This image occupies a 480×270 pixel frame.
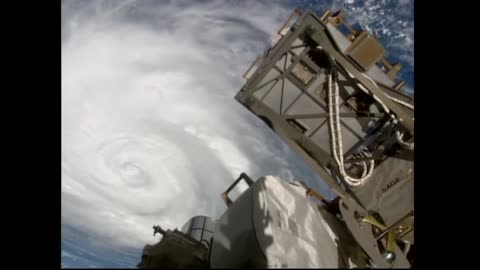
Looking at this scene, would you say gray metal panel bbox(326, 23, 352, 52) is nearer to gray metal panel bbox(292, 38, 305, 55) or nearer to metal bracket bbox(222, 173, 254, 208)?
gray metal panel bbox(292, 38, 305, 55)

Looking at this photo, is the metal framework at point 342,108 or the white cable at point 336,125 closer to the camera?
the white cable at point 336,125

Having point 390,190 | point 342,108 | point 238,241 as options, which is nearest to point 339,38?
point 342,108

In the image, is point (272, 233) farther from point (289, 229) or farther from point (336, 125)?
point (336, 125)

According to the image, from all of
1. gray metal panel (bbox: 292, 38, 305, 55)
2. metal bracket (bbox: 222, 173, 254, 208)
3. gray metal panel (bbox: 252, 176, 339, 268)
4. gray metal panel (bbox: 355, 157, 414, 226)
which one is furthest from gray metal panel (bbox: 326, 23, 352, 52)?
gray metal panel (bbox: 252, 176, 339, 268)

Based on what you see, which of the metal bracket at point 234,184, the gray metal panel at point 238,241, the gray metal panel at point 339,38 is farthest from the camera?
the gray metal panel at point 339,38
